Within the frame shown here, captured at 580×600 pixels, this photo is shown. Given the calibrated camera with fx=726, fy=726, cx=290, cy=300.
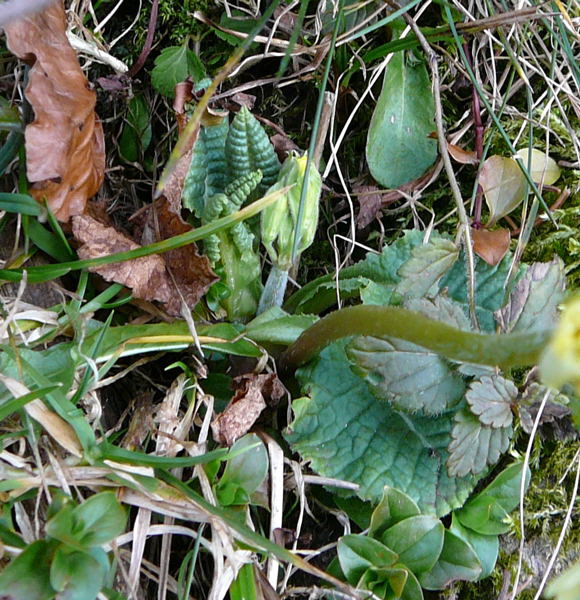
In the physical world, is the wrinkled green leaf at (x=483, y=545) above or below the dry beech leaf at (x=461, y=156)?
below

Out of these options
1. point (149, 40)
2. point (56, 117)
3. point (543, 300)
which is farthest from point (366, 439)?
point (149, 40)

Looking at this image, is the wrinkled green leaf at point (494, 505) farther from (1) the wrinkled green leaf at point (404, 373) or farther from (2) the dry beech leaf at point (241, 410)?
(2) the dry beech leaf at point (241, 410)

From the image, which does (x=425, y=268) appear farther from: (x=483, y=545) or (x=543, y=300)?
(x=483, y=545)

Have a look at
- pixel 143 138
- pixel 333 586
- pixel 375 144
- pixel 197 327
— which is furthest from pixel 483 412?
pixel 143 138

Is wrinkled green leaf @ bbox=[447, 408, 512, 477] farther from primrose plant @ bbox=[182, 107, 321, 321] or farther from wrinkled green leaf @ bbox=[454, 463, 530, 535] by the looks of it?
primrose plant @ bbox=[182, 107, 321, 321]

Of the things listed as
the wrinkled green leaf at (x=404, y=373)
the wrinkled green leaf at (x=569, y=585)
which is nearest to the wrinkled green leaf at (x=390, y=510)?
the wrinkled green leaf at (x=404, y=373)

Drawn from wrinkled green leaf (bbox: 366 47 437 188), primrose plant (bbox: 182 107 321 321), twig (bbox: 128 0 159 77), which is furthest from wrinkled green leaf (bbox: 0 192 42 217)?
wrinkled green leaf (bbox: 366 47 437 188)

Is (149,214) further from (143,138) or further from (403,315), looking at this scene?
(403,315)
